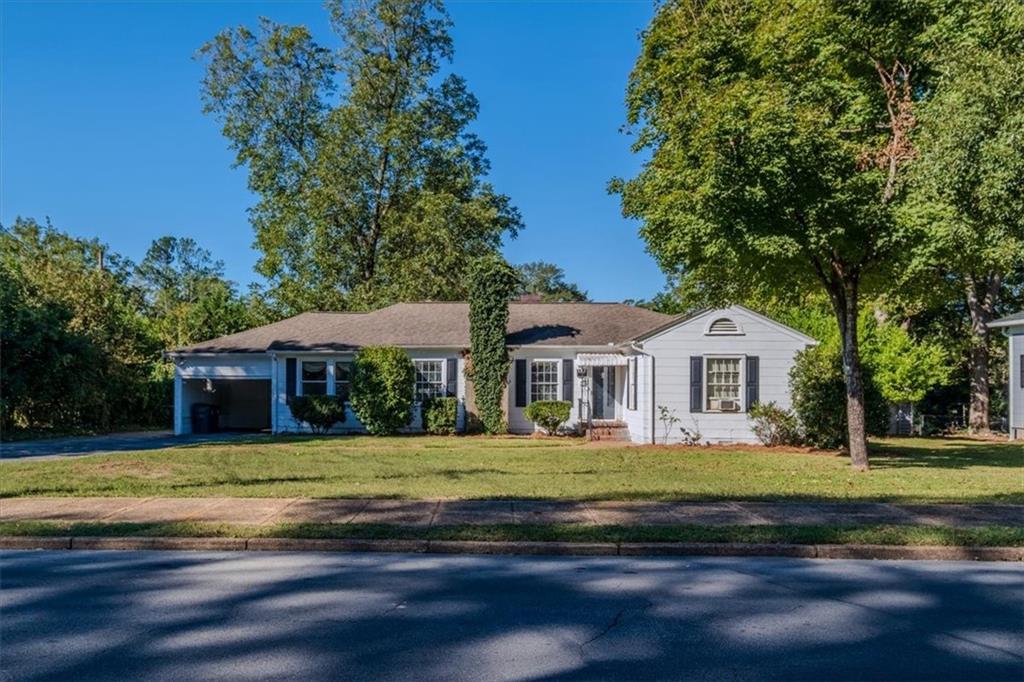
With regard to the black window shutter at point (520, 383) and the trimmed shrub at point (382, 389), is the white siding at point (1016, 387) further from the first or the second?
the trimmed shrub at point (382, 389)

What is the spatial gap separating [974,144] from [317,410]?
58.4ft

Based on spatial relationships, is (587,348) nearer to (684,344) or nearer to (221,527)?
(684,344)

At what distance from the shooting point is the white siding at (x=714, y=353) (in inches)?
827

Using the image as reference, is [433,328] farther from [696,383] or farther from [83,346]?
[83,346]

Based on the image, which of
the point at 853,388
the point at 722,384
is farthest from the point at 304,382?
the point at 853,388

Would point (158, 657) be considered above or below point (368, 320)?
below

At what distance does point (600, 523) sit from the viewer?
9.13 meters

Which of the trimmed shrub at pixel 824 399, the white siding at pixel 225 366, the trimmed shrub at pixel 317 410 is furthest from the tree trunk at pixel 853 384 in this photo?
the white siding at pixel 225 366

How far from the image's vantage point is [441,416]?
23.5 meters

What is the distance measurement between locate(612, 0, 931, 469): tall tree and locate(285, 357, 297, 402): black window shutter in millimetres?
12029

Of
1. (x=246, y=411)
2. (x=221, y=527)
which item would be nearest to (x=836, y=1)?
(x=221, y=527)

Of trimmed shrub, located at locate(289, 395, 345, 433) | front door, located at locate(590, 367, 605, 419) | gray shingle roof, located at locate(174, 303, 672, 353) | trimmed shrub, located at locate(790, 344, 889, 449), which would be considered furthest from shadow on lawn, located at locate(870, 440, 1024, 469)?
trimmed shrub, located at locate(289, 395, 345, 433)

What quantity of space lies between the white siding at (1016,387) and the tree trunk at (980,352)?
1.83 metres

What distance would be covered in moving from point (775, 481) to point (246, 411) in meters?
19.9
